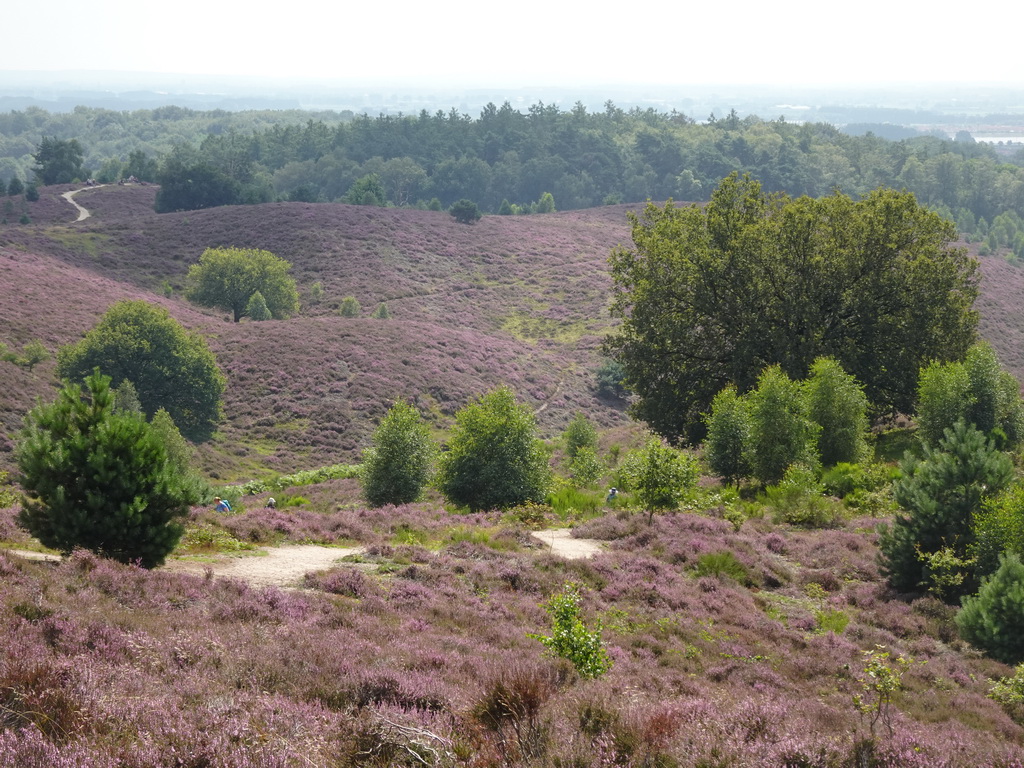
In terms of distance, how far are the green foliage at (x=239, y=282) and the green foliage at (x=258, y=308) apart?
951 millimetres

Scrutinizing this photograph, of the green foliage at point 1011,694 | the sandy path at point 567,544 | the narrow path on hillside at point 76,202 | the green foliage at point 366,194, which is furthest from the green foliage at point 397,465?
the green foliage at point 366,194

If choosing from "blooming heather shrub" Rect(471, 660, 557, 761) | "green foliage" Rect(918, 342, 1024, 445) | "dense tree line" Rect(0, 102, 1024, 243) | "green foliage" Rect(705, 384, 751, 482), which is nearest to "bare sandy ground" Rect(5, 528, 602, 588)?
"blooming heather shrub" Rect(471, 660, 557, 761)

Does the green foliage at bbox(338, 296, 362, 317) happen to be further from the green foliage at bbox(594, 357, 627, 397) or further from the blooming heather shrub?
the blooming heather shrub

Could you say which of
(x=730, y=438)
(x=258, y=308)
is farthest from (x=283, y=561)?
(x=258, y=308)

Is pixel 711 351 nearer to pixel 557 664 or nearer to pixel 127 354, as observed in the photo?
pixel 557 664

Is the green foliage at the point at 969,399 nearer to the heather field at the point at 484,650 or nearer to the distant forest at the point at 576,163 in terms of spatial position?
the heather field at the point at 484,650

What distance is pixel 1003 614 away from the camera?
13570 millimetres

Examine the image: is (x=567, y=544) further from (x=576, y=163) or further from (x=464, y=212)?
(x=576, y=163)

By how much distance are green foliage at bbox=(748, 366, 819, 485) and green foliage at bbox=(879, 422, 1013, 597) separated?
833cm

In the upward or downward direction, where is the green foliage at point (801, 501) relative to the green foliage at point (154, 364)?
upward

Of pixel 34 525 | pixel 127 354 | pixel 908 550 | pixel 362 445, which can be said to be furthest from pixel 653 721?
pixel 127 354

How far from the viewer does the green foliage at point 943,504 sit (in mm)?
16453

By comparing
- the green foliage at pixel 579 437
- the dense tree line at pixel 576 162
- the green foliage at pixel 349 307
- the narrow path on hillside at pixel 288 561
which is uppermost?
the dense tree line at pixel 576 162

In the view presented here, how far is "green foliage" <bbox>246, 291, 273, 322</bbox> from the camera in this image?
70250 millimetres
